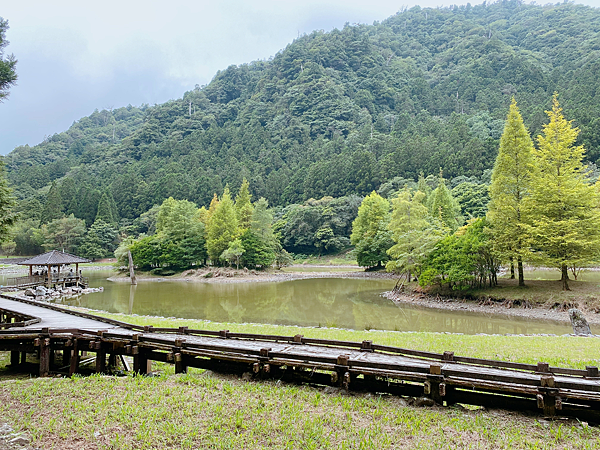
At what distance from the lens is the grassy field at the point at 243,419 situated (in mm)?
4516

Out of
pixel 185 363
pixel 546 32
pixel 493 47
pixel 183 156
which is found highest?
pixel 546 32

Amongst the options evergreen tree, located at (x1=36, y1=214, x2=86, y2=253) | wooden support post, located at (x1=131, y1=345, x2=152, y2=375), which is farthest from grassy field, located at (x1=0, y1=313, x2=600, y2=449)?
evergreen tree, located at (x1=36, y1=214, x2=86, y2=253)

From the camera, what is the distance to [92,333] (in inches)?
320

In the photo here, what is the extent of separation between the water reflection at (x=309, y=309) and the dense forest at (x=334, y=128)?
34.1 m

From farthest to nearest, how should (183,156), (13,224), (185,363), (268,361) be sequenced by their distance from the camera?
1. (183,156)
2. (13,224)
3. (185,363)
4. (268,361)

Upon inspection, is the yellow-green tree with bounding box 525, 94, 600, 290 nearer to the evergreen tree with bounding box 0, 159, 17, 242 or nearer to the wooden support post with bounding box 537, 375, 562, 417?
the wooden support post with bounding box 537, 375, 562, 417

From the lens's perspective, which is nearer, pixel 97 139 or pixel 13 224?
pixel 13 224

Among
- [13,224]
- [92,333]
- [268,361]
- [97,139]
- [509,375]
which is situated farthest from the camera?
[97,139]

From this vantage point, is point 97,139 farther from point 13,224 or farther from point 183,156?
point 13,224

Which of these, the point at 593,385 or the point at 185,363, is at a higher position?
the point at 593,385

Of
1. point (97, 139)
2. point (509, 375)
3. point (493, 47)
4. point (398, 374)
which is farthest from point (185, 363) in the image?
point (97, 139)

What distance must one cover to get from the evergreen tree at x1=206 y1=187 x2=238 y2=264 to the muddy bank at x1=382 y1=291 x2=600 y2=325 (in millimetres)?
24742

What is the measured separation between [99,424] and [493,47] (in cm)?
15864

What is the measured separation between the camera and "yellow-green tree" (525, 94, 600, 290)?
66.2 ft
